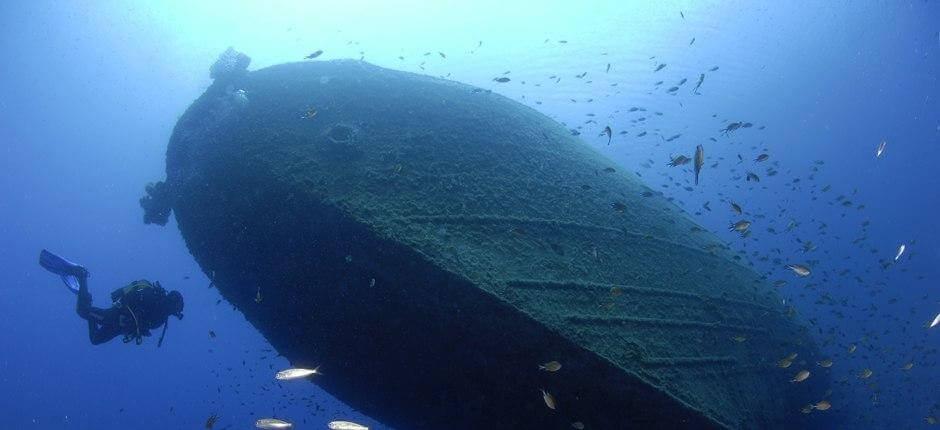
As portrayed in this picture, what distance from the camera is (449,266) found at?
377 cm

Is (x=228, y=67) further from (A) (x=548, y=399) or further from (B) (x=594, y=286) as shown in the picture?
(A) (x=548, y=399)

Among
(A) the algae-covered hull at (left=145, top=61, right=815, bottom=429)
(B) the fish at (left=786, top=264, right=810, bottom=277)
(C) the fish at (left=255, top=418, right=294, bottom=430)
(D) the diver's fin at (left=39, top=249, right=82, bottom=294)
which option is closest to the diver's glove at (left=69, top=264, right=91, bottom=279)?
(D) the diver's fin at (left=39, top=249, right=82, bottom=294)

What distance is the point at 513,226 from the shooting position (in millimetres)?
4551

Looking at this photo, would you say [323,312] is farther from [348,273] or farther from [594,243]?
[594,243]

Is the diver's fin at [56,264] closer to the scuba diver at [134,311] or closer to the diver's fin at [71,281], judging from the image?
the diver's fin at [71,281]

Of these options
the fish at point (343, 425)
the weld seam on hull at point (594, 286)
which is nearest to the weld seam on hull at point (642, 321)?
the weld seam on hull at point (594, 286)

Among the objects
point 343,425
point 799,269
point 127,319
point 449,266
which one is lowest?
point 343,425

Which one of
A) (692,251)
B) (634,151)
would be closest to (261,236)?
(692,251)

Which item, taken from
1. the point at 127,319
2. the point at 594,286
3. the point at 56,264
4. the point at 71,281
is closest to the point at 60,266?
the point at 56,264

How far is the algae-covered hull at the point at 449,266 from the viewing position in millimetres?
3838

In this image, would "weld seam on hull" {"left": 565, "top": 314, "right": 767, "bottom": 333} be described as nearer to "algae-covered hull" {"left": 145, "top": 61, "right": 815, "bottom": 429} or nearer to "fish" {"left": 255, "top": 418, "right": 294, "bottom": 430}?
"algae-covered hull" {"left": 145, "top": 61, "right": 815, "bottom": 429}

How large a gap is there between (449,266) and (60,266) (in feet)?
26.2

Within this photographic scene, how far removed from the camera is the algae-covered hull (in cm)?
384

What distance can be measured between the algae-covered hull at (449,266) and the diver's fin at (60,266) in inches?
123
